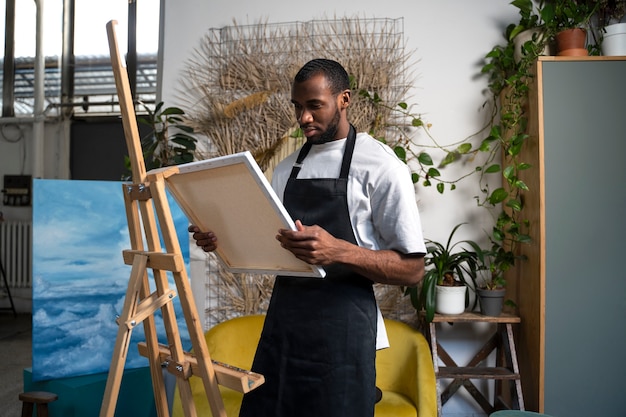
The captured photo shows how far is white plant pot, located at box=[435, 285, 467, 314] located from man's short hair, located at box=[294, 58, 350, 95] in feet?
5.04

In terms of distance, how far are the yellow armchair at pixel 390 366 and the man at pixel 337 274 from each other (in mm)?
1023

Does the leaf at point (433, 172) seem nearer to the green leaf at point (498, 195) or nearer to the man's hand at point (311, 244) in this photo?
the green leaf at point (498, 195)

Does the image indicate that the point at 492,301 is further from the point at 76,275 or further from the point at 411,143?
the point at 76,275

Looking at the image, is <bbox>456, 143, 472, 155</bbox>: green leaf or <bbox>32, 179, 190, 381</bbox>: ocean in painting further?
<bbox>456, 143, 472, 155</bbox>: green leaf

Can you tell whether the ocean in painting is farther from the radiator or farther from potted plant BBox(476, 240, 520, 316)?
the radiator

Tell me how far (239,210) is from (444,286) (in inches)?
65.0

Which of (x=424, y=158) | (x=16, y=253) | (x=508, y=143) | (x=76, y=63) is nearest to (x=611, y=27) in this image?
(x=508, y=143)

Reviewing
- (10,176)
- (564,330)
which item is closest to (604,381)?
(564,330)

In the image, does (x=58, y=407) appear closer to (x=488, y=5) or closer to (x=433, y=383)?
(x=433, y=383)

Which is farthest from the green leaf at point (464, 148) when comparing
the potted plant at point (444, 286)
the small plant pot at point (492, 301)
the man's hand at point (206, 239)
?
the man's hand at point (206, 239)

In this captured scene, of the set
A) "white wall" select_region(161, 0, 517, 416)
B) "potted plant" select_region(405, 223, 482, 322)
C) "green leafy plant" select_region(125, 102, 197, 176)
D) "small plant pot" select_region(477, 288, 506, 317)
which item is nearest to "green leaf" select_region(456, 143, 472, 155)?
"white wall" select_region(161, 0, 517, 416)

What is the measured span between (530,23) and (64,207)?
2.44 m

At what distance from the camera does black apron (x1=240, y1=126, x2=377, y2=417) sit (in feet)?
4.56

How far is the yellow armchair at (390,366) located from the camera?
238 cm
